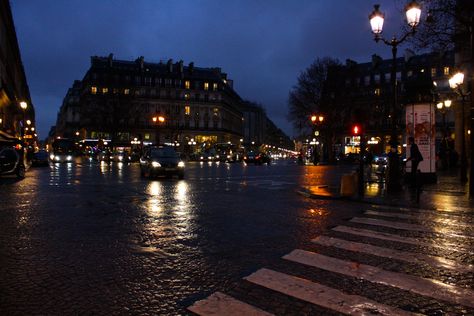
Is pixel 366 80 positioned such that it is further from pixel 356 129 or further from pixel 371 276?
pixel 371 276

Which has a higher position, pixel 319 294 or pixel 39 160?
pixel 39 160

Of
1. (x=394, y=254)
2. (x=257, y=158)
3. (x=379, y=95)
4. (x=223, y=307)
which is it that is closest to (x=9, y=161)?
(x=394, y=254)

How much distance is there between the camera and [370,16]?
52.5 feet

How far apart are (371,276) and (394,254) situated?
4.26 ft

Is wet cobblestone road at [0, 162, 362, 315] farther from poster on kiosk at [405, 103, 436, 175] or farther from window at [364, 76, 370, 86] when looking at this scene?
window at [364, 76, 370, 86]

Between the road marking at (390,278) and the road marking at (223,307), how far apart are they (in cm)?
169

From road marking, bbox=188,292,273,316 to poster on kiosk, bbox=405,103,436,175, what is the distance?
15.3m

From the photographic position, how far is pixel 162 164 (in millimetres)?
23766

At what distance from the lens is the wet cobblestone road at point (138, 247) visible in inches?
181

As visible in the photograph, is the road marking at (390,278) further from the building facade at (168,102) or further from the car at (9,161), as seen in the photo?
the building facade at (168,102)

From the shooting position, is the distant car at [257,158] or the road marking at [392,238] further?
the distant car at [257,158]

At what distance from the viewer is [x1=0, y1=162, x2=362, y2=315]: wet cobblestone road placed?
460 cm

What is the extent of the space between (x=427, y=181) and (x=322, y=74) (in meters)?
43.7

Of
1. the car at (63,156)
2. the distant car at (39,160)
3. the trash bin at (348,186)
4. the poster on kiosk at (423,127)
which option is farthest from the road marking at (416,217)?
the car at (63,156)
